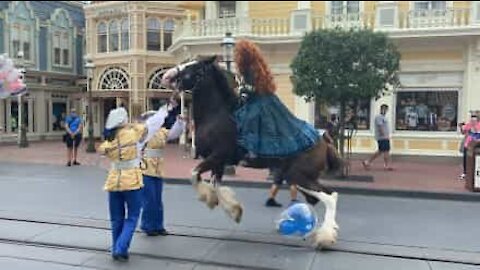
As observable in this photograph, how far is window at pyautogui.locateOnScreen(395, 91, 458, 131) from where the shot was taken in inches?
639

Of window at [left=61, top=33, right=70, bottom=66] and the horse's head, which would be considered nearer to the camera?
the horse's head

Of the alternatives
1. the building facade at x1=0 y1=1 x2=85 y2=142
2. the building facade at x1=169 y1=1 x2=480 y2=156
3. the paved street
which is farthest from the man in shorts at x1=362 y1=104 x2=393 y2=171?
the building facade at x1=0 y1=1 x2=85 y2=142

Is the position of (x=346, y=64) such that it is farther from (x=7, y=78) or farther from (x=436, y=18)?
(x=7, y=78)

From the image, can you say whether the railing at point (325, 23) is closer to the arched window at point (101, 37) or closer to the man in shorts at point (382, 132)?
the man in shorts at point (382, 132)

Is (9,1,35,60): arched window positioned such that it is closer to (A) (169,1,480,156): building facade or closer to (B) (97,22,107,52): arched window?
(B) (97,22,107,52): arched window

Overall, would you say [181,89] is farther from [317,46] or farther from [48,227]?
[317,46]

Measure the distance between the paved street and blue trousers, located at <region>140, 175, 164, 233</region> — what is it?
18cm

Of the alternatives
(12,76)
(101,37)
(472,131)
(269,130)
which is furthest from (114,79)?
(269,130)

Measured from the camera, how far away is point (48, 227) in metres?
6.83

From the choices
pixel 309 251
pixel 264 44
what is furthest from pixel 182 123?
pixel 264 44

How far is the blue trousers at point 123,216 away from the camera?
213 inches

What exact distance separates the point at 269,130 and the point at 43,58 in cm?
2533

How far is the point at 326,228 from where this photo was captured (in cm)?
589

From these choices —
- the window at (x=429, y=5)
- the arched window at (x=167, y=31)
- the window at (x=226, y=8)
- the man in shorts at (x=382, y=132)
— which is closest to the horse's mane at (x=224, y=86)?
the man in shorts at (x=382, y=132)
